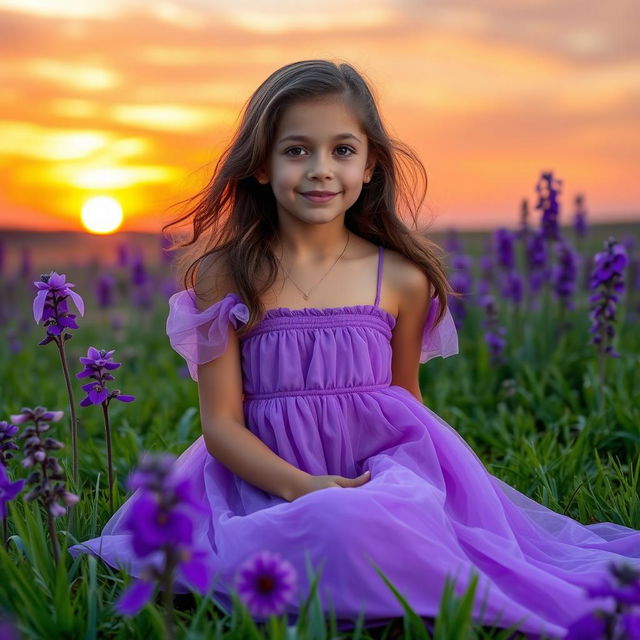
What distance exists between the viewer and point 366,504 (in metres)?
2.26

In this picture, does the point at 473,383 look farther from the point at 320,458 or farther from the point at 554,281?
the point at 320,458

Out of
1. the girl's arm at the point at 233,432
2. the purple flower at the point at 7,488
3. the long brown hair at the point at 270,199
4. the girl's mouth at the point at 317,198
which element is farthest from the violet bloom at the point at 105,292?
the purple flower at the point at 7,488

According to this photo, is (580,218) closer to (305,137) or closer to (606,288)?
(606,288)

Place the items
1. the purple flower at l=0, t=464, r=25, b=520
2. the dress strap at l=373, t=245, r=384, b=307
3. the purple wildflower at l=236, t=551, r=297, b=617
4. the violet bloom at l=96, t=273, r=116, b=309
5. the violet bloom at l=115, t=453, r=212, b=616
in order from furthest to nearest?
1. the violet bloom at l=96, t=273, r=116, b=309
2. the dress strap at l=373, t=245, r=384, b=307
3. the purple flower at l=0, t=464, r=25, b=520
4. the purple wildflower at l=236, t=551, r=297, b=617
5. the violet bloom at l=115, t=453, r=212, b=616

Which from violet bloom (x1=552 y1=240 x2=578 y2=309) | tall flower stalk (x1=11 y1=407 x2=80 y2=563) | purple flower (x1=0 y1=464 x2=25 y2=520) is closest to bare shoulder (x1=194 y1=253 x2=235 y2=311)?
tall flower stalk (x1=11 y1=407 x2=80 y2=563)

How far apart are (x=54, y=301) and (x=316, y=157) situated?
0.97 metres

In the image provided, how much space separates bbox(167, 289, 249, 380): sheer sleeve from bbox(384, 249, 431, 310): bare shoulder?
593mm

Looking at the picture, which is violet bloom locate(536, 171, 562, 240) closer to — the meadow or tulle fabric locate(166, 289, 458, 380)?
the meadow

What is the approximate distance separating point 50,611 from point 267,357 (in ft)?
3.39

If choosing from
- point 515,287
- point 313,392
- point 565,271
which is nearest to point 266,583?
point 313,392

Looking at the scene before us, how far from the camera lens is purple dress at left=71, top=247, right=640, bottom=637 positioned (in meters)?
2.23

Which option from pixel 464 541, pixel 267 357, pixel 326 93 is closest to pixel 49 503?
pixel 267 357

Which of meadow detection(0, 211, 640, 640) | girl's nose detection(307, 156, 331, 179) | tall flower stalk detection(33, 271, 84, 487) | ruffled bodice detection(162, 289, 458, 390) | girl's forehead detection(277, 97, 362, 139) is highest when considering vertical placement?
girl's forehead detection(277, 97, 362, 139)

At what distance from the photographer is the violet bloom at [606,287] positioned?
4.16 meters
